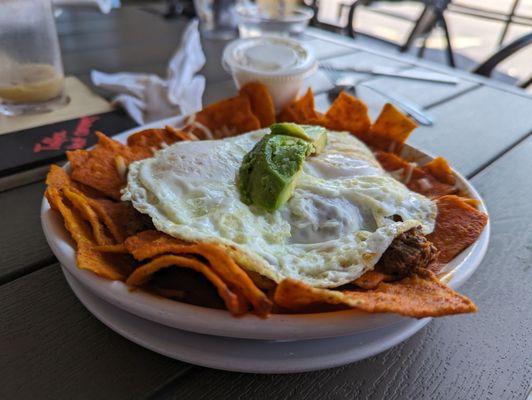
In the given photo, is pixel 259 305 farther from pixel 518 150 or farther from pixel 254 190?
pixel 518 150

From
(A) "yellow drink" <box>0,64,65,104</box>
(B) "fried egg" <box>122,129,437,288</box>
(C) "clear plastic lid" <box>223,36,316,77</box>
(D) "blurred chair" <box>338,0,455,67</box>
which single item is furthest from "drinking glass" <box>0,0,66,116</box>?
(D) "blurred chair" <box>338,0,455,67</box>

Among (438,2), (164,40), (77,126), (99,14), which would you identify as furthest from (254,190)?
(438,2)

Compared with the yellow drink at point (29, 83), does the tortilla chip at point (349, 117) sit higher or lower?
higher

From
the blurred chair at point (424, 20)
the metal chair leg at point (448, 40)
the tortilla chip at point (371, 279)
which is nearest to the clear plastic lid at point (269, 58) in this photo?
the tortilla chip at point (371, 279)

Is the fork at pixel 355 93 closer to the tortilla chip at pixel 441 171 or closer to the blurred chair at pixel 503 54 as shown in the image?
the tortilla chip at pixel 441 171

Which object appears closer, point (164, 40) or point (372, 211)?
point (372, 211)

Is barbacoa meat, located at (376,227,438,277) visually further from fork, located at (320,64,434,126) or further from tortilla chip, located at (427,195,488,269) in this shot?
fork, located at (320,64,434,126)
